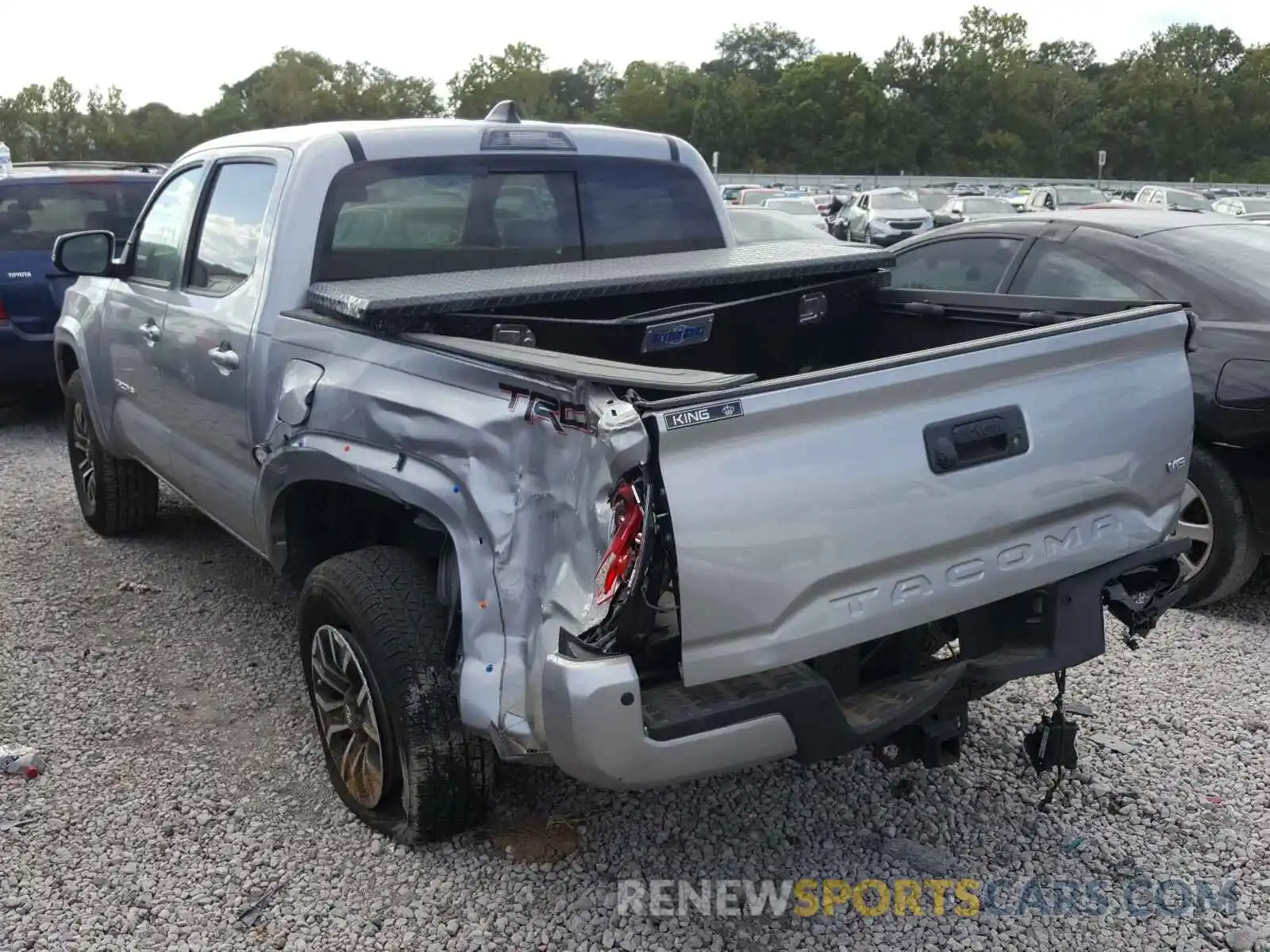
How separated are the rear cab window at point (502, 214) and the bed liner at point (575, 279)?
3.5 inches

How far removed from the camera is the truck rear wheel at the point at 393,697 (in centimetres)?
288

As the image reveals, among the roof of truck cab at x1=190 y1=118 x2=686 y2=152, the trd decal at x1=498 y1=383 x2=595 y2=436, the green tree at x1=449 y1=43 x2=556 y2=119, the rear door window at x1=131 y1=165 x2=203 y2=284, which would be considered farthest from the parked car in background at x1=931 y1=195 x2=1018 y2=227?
the green tree at x1=449 y1=43 x2=556 y2=119

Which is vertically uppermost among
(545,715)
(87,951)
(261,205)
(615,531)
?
(261,205)

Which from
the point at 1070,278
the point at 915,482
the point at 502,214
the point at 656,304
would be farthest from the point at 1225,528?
the point at 502,214

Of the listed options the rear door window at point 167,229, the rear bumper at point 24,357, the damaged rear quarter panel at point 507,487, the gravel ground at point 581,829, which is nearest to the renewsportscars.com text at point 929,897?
the gravel ground at point 581,829

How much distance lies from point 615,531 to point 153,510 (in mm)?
4434

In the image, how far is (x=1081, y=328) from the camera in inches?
114

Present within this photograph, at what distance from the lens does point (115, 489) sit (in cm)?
583

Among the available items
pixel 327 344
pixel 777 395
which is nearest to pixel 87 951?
pixel 327 344

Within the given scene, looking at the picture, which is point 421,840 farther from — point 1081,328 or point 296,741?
point 1081,328

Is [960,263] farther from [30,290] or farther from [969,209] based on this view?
[969,209]

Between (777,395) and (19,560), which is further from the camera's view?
(19,560)

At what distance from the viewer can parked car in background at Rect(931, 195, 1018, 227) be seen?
2627 cm

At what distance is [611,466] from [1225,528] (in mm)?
3414
